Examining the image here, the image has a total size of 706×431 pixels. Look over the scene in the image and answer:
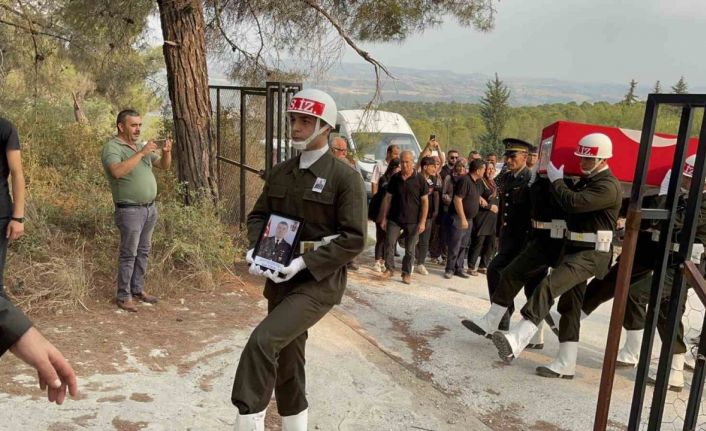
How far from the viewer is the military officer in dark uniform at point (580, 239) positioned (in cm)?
489

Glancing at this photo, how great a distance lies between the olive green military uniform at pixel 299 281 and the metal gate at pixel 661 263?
1285mm

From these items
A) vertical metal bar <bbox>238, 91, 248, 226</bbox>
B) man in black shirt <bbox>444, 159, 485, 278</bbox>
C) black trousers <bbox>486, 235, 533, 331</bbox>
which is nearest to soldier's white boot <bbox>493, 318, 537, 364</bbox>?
black trousers <bbox>486, 235, 533, 331</bbox>

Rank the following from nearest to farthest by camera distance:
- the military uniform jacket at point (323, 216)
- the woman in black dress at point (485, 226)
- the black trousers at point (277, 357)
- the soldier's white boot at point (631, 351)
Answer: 1. the black trousers at point (277, 357)
2. the military uniform jacket at point (323, 216)
3. the soldier's white boot at point (631, 351)
4. the woman in black dress at point (485, 226)

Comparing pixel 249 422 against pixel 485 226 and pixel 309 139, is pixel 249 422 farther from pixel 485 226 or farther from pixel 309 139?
pixel 485 226

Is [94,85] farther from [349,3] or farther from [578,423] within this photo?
[578,423]

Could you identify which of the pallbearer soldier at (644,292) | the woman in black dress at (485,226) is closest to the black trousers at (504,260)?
the pallbearer soldier at (644,292)

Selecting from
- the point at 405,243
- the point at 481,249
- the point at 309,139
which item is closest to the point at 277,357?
the point at 309,139

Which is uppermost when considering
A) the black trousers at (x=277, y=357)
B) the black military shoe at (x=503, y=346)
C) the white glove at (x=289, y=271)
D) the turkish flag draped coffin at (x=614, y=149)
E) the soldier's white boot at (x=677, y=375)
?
the turkish flag draped coffin at (x=614, y=149)

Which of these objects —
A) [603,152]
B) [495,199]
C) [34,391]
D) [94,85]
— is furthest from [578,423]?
[94,85]

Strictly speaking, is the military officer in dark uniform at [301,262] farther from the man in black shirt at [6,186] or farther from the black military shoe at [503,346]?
the black military shoe at [503,346]

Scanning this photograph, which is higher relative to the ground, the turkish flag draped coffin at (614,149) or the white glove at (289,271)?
the turkish flag draped coffin at (614,149)

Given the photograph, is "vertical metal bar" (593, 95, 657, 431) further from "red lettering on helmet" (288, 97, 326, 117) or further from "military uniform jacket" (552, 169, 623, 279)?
"military uniform jacket" (552, 169, 623, 279)

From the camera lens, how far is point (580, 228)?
5086mm

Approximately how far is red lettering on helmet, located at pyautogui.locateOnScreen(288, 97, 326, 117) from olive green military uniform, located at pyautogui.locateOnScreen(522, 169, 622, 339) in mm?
2424
